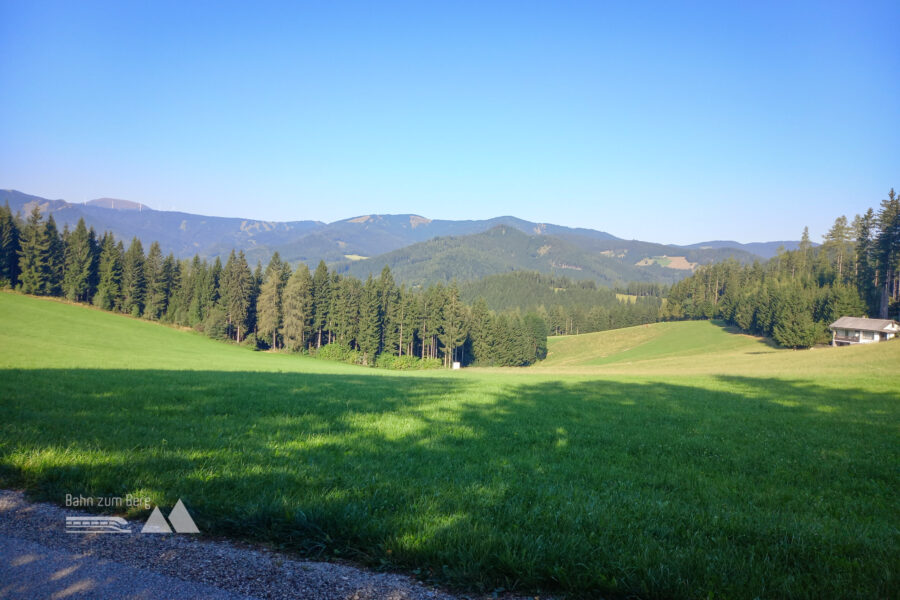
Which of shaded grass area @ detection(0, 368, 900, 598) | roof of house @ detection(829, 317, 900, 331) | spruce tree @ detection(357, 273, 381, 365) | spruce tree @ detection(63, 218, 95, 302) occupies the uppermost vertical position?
spruce tree @ detection(63, 218, 95, 302)

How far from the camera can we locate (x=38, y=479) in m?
6.04

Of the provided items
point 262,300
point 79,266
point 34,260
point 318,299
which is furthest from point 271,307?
point 34,260

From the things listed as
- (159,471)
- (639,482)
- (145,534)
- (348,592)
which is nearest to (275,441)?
(159,471)

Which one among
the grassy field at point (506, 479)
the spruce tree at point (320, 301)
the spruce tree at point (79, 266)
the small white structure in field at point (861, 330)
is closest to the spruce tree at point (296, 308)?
the spruce tree at point (320, 301)

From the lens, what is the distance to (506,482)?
22.5 feet

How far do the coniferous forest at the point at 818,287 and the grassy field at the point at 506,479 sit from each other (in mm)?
Result: 85095

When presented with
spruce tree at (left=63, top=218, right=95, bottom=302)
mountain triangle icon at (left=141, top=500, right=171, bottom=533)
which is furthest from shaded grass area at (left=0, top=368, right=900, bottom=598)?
spruce tree at (left=63, top=218, right=95, bottom=302)

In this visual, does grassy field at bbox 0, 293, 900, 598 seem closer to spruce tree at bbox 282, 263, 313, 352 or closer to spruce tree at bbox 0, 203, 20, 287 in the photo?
spruce tree at bbox 282, 263, 313, 352

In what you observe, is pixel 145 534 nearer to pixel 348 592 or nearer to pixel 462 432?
pixel 348 592

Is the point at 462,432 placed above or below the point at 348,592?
below

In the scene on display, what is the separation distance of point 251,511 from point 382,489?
1.67 meters

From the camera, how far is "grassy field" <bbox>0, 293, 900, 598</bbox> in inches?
176

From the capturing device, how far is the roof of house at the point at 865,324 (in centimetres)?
6805

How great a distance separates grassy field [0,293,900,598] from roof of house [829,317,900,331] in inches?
2859
